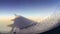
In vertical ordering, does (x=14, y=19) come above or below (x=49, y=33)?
above

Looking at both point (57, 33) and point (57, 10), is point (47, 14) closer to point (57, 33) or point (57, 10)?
point (57, 10)

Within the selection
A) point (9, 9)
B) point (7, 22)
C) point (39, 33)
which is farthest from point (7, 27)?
point (39, 33)

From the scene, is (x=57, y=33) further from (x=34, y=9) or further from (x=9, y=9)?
(x=9, y=9)

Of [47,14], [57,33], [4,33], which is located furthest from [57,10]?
[4,33]

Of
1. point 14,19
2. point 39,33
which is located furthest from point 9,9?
point 39,33

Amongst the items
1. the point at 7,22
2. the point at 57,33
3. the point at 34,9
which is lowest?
the point at 57,33

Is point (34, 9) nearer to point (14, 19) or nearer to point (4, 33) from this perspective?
point (14, 19)

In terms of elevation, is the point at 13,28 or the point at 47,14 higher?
the point at 47,14
